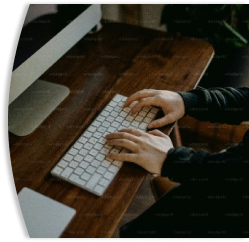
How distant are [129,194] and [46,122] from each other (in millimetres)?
346

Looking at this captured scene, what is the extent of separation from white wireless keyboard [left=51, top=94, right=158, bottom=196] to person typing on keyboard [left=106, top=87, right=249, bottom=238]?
2 cm

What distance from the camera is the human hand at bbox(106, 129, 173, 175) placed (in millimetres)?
813

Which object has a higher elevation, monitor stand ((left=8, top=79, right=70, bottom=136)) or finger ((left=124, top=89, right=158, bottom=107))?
finger ((left=124, top=89, right=158, bottom=107))

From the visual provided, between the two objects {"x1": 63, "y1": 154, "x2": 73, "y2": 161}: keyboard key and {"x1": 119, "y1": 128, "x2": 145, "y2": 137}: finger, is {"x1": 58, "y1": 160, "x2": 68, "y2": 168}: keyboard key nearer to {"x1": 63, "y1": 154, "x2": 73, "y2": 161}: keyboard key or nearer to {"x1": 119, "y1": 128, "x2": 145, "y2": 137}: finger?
{"x1": 63, "y1": 154, "x2": 73, "y2": 161}: keyboard key

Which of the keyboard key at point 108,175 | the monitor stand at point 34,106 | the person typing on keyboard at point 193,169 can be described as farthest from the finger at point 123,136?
the monitor stand at point 34,106

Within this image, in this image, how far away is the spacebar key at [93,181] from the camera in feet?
2.52

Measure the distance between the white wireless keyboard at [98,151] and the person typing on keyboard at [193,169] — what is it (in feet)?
0.08

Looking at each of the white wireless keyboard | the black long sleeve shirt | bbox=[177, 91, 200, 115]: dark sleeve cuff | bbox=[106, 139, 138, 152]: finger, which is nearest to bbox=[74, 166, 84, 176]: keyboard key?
the white wireless keyboard

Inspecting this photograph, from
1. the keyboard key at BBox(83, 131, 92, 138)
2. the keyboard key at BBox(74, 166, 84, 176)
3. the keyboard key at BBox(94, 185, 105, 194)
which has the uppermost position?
the keyboard key at BBox(83, 131, 92, 138)

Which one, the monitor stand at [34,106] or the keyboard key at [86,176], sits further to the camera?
the monitor stand at [34,106]

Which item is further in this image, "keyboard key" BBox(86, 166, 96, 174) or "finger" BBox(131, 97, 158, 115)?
"finger" BBox(131, 97, 158, 115)

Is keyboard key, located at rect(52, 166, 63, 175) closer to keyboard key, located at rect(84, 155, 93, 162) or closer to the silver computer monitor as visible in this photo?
keyboard key, located at rect(84, 155, 93, 162)

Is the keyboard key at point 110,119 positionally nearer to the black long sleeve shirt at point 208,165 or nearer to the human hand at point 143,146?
the human hand at point 143,146

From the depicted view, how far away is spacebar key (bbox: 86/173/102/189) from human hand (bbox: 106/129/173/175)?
0.20 feet
